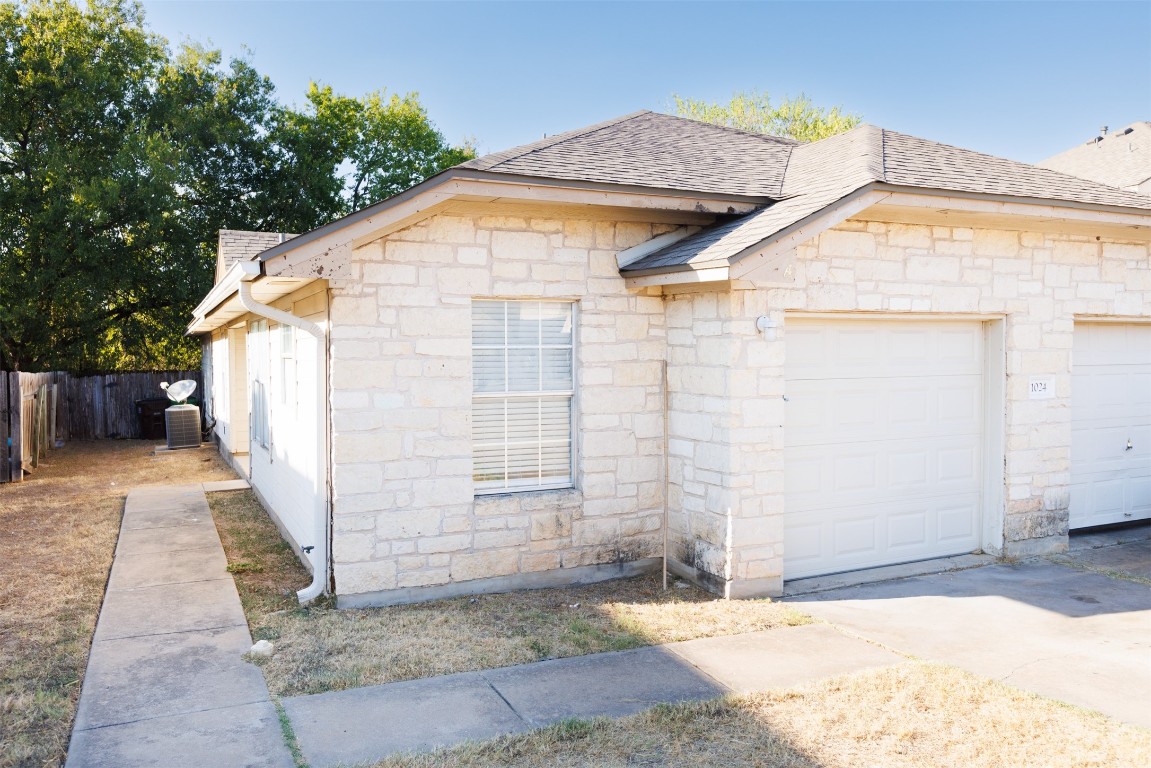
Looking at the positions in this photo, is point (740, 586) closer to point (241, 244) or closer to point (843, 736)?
point (843, 736)

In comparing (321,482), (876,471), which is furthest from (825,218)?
(321,482)

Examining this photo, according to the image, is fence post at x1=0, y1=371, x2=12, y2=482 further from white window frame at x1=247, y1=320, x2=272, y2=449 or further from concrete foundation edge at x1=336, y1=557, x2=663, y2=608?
concrete foundation edge at x1=336, y1=557, x2=663, y2=608

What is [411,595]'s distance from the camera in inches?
272

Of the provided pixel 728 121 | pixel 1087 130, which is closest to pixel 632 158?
pixel 1087 130

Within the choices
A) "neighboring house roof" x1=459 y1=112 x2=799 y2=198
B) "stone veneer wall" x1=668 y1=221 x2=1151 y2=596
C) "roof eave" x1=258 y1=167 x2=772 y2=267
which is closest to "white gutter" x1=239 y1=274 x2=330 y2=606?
"roof eave" x1=258 y1=167 x2=772 y2=267

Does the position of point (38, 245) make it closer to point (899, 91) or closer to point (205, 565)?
point (205, 565)

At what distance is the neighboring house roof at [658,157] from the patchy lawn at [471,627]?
139 inches

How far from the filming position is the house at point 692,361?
6.74 meters

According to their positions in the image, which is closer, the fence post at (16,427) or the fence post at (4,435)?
the fence post at (4,435)

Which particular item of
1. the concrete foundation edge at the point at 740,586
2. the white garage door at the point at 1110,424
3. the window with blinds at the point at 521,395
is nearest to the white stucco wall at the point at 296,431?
the window with blinds at the point at 521,395

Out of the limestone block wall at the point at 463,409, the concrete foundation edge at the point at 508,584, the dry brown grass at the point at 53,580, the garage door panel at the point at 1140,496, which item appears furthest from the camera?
the garage door panel at the point at 1140,496

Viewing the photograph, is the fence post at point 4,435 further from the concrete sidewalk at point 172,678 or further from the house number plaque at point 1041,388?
the house number plaque at point 1041,388

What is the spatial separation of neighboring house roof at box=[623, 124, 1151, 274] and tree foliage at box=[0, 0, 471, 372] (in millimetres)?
19479

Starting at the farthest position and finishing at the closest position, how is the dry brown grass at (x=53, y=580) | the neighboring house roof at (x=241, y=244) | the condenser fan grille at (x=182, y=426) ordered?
1. the condenser fan grille at (x=182, y=426)
2. the neighboring house roof at (x=241, y=244)
3. the dry brown grass at (x=53, y=580)
